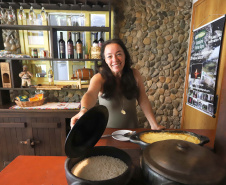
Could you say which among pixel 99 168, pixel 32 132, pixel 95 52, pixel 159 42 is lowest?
pixel 32 132

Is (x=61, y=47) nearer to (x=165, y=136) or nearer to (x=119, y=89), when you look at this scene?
(x=119, y=89)

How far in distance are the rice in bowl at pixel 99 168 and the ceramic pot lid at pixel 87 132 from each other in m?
0.06

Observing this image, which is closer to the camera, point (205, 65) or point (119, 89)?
point (119, 89)

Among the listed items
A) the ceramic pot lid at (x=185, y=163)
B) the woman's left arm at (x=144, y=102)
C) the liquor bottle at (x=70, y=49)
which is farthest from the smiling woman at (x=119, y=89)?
the liquor bottle at (x=70, y=49)

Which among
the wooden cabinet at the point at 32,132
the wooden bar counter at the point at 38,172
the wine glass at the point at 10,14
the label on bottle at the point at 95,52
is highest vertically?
the wine glass at the point at 10,14

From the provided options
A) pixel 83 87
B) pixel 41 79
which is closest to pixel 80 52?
pixel 83 87

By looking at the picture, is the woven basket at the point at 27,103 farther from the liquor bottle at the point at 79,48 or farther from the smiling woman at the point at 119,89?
the smiling woman at the point at 119,89

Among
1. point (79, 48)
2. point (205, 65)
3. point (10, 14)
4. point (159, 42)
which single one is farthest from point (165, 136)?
point (10, 14)

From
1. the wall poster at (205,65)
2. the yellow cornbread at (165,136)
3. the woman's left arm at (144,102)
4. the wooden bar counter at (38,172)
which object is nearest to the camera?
the wooden bar counter at (38,172)

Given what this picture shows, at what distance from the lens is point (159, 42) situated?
2.83 meters

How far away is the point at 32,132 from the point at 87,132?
208 cm

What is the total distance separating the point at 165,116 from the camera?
3070mm

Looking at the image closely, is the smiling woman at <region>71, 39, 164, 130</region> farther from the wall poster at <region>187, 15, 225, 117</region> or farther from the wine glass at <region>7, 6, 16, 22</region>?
the wine glass at <region>7, 6, 16, 22</region>

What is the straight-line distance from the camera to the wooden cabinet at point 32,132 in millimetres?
2275
